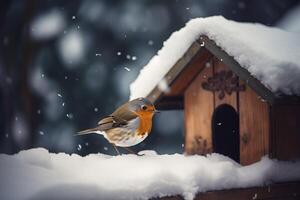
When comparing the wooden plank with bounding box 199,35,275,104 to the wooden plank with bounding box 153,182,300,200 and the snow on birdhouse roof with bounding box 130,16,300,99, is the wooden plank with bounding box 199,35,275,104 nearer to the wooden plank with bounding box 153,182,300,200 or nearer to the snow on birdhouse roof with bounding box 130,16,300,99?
the snow on birdhouse roof with bounding box 130,16,300,99

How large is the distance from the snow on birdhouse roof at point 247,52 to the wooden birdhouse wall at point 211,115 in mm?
196

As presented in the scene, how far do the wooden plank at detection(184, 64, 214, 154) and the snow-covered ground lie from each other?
259 mm

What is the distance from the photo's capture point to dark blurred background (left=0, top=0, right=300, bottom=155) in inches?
223

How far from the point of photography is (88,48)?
611 centimetres

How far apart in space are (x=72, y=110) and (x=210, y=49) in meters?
3.38

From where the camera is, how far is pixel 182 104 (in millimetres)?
3518

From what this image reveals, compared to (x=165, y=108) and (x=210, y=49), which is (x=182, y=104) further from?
(x=210, y=49)

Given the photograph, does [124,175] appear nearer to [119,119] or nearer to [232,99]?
[119,119]

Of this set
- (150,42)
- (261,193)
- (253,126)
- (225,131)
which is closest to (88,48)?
(150,42)

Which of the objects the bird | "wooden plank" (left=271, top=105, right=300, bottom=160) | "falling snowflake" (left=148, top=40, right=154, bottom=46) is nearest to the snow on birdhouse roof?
"wooden plank" (left=271, top=105, right=300, bottom=160)

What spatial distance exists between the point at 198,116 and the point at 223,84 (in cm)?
27

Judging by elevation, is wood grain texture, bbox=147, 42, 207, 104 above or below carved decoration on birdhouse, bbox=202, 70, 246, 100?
above

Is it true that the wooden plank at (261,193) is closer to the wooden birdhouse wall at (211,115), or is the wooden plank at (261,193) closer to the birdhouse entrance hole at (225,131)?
the wooden birdhouse wall at (211,115)

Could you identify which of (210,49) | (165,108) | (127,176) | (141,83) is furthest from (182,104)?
(127,176)
